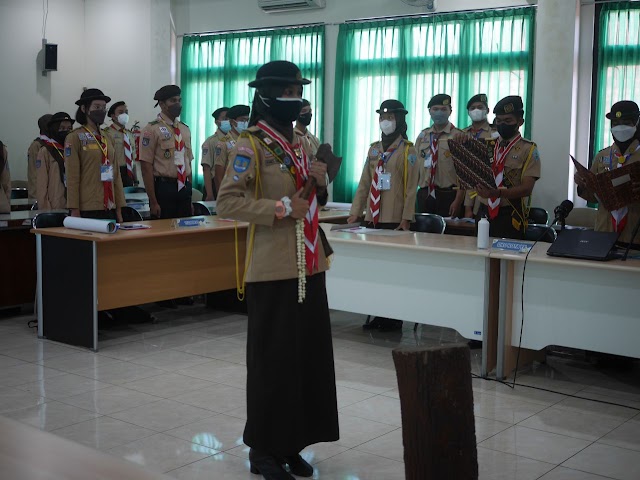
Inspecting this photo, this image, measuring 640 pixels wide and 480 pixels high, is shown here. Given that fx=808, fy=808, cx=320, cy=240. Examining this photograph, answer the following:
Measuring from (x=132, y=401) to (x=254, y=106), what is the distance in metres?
1.97

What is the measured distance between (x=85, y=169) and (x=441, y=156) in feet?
12.8

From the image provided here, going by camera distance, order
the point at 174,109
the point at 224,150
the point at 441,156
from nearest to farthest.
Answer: the point at 174,109 → the point at 441,156 → the point at 224,150

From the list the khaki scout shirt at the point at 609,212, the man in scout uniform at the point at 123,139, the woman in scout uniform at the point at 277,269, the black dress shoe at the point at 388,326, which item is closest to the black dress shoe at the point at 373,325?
the black dress shoe at the point at 388,326

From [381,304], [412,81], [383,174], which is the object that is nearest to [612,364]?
[381,304]

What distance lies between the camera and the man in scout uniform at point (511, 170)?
600 cm

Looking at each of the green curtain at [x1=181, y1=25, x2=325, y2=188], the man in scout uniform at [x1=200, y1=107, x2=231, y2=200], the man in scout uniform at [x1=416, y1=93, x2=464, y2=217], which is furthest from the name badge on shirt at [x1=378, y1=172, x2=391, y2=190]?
the green curtain at [x1=181, y1=25, x2=325, y2=188]

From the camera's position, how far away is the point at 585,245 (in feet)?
14.9

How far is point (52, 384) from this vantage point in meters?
4.72

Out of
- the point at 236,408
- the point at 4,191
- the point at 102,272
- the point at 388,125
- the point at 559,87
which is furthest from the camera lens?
the point at 559,87

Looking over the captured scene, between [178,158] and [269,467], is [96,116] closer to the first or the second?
[178,158]

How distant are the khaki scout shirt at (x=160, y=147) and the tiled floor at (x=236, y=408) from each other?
164 cm

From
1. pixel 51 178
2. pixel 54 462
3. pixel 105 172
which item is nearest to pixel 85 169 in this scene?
pixel 105 172

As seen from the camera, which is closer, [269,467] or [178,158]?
[269,467]

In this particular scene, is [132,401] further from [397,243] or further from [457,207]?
Answer: [457,207]
